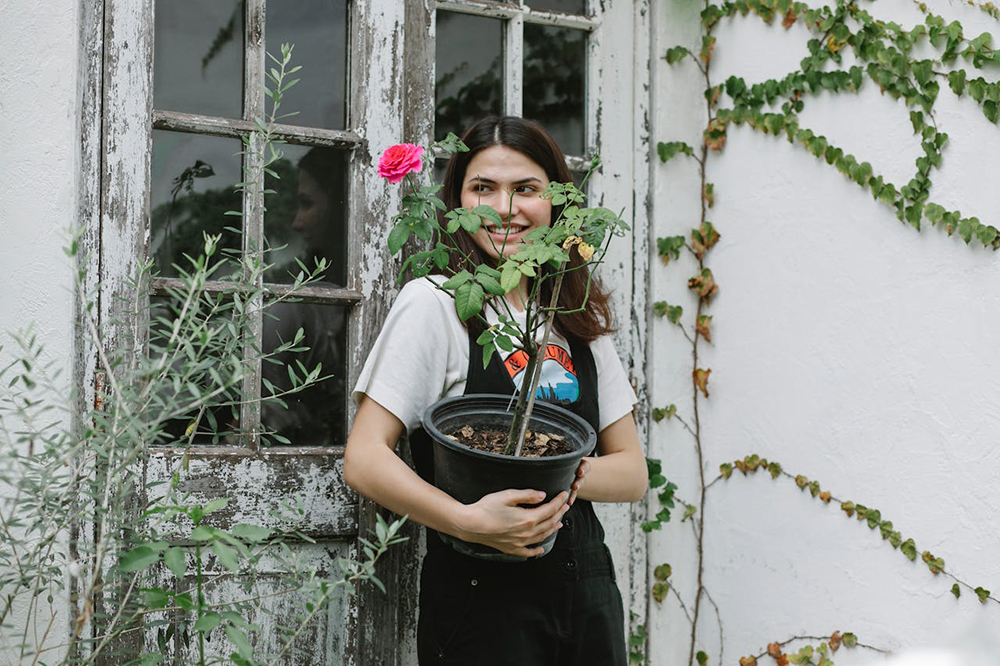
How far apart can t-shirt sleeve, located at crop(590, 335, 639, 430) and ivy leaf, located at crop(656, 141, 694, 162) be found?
26.4 inches

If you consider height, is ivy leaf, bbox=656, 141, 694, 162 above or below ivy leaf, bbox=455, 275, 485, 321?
above

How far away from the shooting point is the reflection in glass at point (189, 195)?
2.16 meters

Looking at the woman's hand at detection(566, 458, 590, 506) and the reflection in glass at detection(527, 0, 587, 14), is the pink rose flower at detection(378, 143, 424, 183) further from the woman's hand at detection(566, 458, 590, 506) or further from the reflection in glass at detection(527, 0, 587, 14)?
the reflection in glass at detection(527, 0, 587, 14)

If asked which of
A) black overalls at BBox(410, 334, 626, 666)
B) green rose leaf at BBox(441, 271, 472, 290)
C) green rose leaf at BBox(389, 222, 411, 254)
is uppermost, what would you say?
green rose leaf at BBox(389, 222, 411, 254)

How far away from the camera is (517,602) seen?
6.13 ft

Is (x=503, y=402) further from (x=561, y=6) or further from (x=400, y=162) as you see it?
(x=561, y=6)

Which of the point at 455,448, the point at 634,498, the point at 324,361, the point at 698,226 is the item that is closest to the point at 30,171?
the point at 324,361

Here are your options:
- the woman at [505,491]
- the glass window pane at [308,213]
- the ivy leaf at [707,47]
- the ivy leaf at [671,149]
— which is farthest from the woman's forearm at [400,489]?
the ivy leaf at [707,47]

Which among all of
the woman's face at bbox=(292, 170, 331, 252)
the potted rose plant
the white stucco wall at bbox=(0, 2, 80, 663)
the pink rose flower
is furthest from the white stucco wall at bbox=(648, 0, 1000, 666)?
the white stucco wall at bbox=(0, 2, 80, 663)

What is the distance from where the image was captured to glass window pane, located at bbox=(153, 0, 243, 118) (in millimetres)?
2182

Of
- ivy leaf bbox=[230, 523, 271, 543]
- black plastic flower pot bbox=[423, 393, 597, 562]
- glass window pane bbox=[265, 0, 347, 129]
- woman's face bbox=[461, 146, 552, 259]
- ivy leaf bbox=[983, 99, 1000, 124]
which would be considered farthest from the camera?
glass window pane bbox=[265, 0, 347, 129]

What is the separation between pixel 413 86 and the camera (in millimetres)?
2406

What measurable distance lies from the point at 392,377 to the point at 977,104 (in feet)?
4.20

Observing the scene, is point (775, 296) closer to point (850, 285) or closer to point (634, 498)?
point (850, 285)
